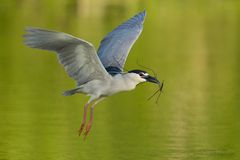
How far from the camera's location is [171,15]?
38.2 metres

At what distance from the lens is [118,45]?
12570 mm

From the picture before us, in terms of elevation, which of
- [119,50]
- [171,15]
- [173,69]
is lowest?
[171,15]

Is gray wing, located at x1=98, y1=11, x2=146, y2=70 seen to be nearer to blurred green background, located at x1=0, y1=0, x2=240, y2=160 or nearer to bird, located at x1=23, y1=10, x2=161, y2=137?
bird, located at x1=23, y1=10, x2=161, y2=137

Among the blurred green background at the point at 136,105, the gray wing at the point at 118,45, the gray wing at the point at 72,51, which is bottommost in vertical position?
the blurred green background at the point at 136,105

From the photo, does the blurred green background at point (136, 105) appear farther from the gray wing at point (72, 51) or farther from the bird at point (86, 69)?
the gray wing at point (72, 51)

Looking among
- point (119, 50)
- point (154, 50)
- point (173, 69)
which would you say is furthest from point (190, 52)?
point (119, 50)

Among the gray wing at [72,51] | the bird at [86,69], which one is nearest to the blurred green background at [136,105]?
the bird at [86,69]

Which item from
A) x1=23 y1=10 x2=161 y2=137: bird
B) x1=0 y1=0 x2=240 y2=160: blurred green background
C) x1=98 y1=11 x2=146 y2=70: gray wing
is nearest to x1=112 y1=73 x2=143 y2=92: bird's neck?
x1=23 y1=10 x2=161 y2=137: bird

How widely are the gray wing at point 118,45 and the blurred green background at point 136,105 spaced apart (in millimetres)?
1095

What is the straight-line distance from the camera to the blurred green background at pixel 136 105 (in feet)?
42.7

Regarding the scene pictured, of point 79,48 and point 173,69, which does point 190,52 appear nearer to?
point 173,69

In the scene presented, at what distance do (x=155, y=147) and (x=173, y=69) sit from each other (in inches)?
369

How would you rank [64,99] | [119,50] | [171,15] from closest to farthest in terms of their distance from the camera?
[119,50] → [64,99] → [171,15]

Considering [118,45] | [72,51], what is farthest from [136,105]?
[72,51]
